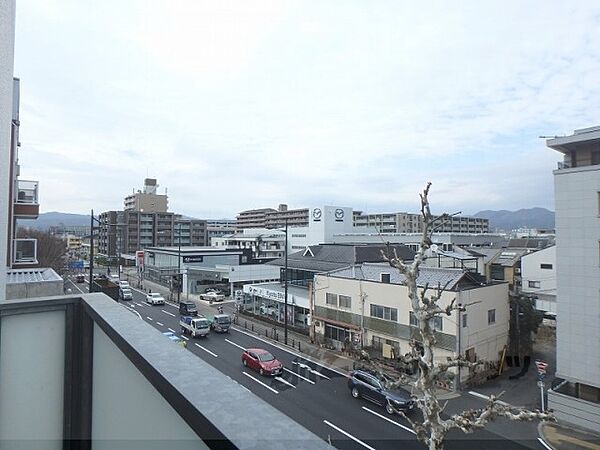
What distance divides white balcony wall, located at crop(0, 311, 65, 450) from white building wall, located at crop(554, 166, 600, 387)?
1285 cm

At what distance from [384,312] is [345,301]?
7.16ft

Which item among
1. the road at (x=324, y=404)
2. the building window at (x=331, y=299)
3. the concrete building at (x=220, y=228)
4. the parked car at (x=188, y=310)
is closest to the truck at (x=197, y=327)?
the road at (x=324, y=404)

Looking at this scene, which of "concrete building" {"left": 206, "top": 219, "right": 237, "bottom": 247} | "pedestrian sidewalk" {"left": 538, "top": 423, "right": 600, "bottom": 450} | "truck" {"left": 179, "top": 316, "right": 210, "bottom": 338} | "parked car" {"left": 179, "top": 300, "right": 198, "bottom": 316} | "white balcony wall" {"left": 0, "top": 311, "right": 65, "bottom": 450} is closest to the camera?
"white balcony wall" {"left": 0, "top": 311, "right": 65, "bottom": 450}

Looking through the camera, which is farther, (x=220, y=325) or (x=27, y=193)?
(x=220, y=325)

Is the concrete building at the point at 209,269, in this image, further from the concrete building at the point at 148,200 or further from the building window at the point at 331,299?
the concrete building at the point at 148,200

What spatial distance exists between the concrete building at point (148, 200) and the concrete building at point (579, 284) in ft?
199

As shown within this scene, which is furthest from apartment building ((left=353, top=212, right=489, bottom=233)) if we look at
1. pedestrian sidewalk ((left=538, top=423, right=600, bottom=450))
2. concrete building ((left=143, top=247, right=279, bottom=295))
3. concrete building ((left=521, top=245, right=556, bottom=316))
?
pedestrian sidewalk ((left=538, top=423, right=600, bottom=450))

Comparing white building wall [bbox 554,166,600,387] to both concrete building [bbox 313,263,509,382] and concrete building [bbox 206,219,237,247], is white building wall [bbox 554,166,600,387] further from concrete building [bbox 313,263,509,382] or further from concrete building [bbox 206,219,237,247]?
concrete building [bbox 206,219,237,247]

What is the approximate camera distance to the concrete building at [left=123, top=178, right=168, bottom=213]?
64312mm

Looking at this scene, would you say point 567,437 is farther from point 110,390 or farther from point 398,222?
point 398,222

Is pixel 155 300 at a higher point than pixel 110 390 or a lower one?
lower

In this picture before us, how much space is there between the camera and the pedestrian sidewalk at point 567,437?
30.8 ft

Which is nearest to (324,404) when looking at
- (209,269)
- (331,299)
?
(331,299)

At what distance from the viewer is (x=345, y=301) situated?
17219 mm
